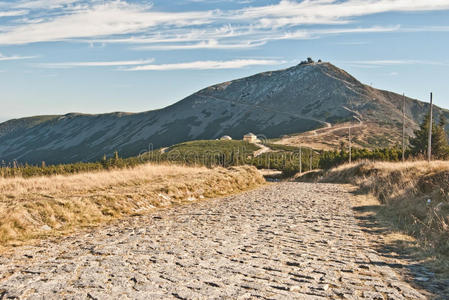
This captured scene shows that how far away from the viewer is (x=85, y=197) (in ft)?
41.9

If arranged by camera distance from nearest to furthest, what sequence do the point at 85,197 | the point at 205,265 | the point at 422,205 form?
the point at 205,265 < the point at 422,205 < the point at 85,197

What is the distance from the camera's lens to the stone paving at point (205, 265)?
5.42m

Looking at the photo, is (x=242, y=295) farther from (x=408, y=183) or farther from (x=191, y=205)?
(x=408, y=183)

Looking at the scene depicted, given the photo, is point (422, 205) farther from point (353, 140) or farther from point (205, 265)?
point (353, 140)

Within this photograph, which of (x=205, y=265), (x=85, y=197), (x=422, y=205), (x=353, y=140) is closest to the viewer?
(x=205, y=265)

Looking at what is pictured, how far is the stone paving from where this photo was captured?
542 centimetres

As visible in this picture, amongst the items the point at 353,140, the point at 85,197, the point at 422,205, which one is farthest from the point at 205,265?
the point at 353,140

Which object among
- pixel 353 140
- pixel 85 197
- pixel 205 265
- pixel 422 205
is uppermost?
pixel 205 265

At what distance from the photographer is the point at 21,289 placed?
534cm

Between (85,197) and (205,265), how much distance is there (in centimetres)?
736

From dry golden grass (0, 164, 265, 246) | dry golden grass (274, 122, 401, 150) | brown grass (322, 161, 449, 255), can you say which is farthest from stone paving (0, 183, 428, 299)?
dry golden grass (274, 122, 401, 150)

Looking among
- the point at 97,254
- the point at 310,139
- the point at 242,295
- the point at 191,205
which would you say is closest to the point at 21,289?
the point at 97,254

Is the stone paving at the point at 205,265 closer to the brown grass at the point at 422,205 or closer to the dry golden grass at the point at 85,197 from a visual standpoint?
the dry golden grass at the point at 85,197

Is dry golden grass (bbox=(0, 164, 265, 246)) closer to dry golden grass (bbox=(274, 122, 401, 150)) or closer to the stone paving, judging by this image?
the stone paving
